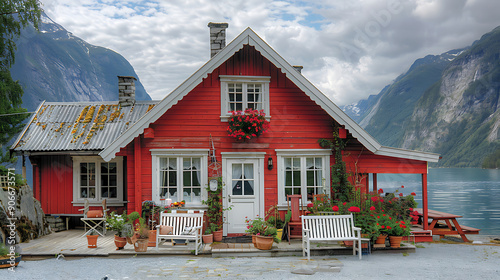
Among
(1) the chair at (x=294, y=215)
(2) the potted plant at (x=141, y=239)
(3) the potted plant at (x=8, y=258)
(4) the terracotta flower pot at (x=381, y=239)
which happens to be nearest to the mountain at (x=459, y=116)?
(4) the terracotta flower pot at (x=381, y=239)

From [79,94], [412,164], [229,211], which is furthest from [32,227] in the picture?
[79,94]

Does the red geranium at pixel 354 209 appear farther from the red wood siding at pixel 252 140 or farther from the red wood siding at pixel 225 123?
the red wood siding at pixel 225 123

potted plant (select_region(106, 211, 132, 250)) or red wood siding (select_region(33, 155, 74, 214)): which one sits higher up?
red wood siding (select_region(33, 155, 74, 214))

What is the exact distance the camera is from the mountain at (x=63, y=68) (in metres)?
100

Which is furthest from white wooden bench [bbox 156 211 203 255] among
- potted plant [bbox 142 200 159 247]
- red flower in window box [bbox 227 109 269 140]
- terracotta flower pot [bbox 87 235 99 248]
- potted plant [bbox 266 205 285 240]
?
red flower in window box [bbox 227 109 269 140]

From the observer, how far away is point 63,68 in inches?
4850

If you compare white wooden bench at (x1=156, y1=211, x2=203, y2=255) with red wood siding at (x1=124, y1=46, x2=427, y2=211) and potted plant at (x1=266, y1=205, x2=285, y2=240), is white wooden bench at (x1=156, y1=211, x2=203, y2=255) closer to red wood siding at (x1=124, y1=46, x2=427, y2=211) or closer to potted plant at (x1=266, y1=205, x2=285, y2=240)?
red wood siding at (x1=124, y1=46, x2=427, y2=211)

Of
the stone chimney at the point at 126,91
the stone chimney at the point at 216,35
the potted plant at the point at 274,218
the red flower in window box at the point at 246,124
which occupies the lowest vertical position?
the potted plant at the point at 274,218

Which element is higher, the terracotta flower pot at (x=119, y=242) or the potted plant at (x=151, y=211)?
the potted plant at (x=151, y=211)

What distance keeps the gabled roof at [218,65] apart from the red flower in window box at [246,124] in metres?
1.21

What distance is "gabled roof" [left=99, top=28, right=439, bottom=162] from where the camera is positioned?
8.60 metres

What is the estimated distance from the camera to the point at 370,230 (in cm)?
786

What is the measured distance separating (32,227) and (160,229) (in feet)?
12.9

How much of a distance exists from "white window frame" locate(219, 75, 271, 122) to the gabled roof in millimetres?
661
